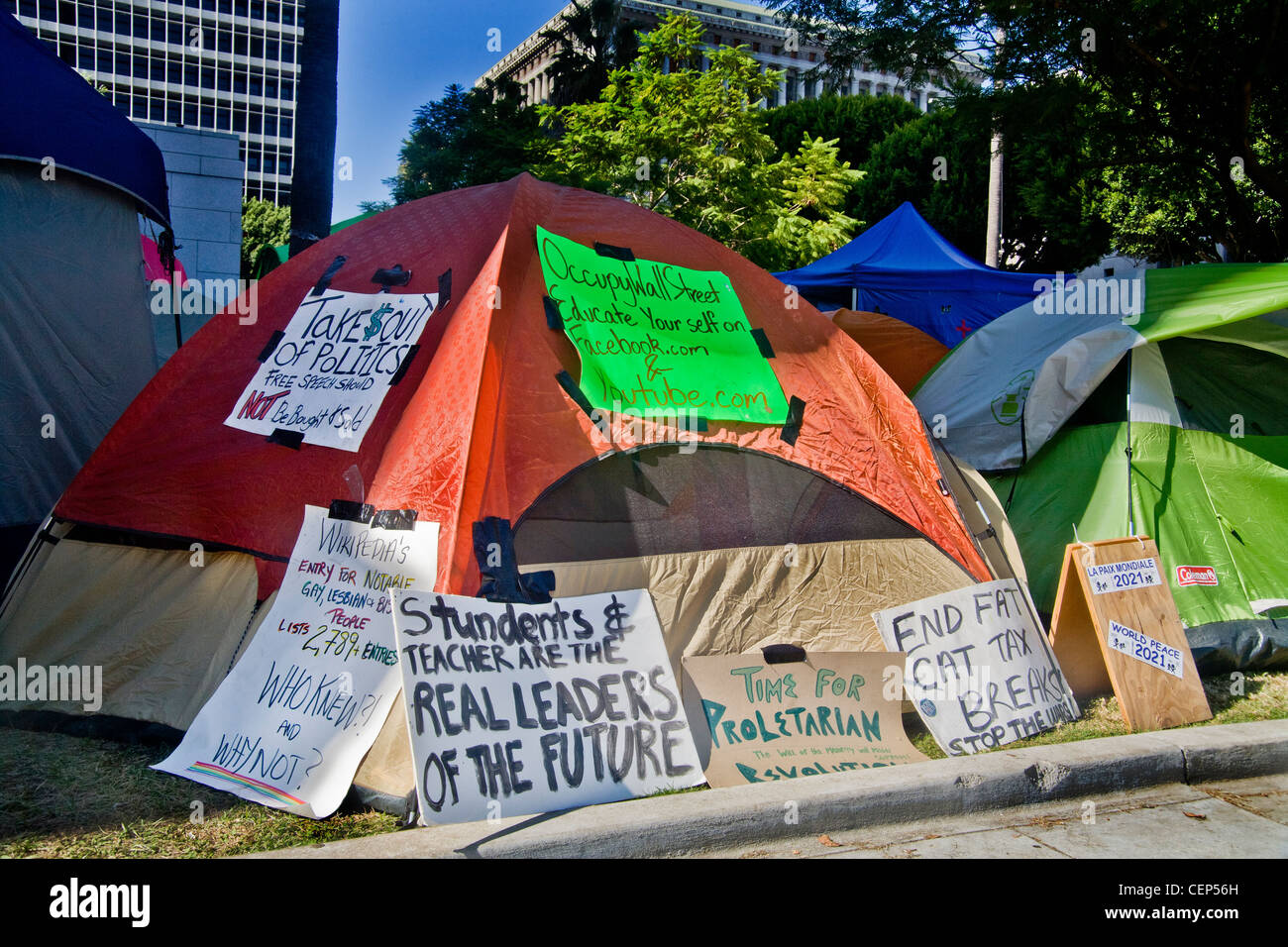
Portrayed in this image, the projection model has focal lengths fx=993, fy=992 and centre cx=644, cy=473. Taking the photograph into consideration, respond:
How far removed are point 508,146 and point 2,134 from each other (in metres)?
16.4

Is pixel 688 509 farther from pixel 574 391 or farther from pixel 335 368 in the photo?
pixel 335 368

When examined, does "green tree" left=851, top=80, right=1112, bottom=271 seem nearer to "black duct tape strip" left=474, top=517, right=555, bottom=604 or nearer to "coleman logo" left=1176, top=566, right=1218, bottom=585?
"coleman logo" left=1176, top=566, right=1218, bottom=585

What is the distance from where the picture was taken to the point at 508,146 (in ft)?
67.7

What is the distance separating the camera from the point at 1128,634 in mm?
4363

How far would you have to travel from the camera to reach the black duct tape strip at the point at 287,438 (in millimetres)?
4094

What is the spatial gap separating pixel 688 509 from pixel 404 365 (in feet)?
4.32

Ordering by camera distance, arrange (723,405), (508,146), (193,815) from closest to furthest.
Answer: (193,815), (723,405), (508,146)

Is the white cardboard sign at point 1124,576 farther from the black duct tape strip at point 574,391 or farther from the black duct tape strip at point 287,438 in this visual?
the black duct tape strip at point 287,438

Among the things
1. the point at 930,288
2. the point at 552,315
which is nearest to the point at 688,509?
the point at 552,315

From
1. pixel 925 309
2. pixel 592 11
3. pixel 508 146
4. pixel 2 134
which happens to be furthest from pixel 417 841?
pixel 592 11

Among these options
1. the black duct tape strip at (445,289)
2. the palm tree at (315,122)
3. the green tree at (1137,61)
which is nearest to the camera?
the black duct tape strip at (445,289)

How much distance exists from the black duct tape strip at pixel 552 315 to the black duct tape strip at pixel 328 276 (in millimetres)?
1195

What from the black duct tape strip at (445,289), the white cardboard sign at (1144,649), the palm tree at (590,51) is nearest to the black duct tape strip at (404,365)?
the black duct tape strip at (445,289)

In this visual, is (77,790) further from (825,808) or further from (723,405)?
(723,405)
